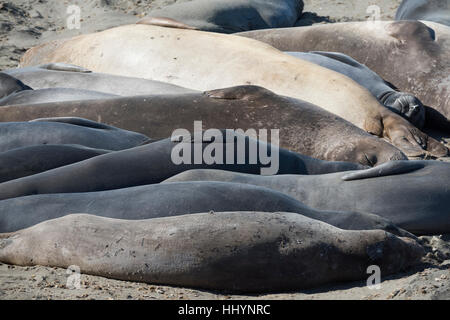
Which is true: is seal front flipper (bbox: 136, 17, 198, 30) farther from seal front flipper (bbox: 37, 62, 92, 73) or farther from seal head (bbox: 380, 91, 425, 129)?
seal head (bbox: 380, 91, 425, 129)

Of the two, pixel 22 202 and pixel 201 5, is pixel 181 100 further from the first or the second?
pixel 201 5

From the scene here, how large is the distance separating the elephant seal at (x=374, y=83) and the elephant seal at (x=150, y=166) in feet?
5.92

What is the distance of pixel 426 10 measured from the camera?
26.4 ft

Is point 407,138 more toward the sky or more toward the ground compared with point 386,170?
more toward the ground

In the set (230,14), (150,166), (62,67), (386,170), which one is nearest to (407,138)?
(386,170)

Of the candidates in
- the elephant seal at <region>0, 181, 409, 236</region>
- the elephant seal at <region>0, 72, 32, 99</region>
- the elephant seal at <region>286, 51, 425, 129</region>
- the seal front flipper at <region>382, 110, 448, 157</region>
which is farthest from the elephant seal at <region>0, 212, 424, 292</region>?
the elephant seal at <region>286, 51, 425, 129</region>

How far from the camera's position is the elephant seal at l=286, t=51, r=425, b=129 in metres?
5.97

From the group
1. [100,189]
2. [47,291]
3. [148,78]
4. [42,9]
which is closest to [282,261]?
[47,291]

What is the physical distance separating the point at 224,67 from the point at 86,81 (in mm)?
1097

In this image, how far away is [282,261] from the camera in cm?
289

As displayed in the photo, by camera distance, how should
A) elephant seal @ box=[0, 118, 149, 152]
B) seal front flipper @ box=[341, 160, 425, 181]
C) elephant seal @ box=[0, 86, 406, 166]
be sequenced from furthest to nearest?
elephant seal @ box=[0, 86, 406, 166]
elephant seal @ box=[0, 118, 149, 152]
seal front flipper @ box=[341, 160, 425, 181]

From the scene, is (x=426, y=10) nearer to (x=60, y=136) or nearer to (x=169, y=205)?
(x=60, y=136)

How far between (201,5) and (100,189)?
5.05 meters

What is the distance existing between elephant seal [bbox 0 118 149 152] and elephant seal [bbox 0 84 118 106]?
974 mm
